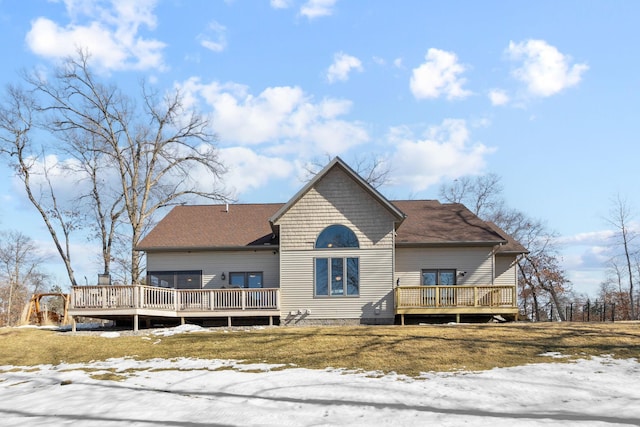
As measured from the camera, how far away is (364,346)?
15766mm

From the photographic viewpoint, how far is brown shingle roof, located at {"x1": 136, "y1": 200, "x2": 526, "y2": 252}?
2266 centimetres

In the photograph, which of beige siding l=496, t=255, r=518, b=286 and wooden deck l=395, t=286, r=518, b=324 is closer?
wooden deck l=395, t=286, r=518, b=324

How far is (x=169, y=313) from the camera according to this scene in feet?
69.2

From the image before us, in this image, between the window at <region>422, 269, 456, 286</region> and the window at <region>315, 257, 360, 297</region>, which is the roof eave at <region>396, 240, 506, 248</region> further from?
the window at <region>315, 257, 360, 297</region>

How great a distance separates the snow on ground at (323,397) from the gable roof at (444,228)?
907 centimetres

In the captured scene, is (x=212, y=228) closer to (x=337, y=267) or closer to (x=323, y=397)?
(x=337, y=267)

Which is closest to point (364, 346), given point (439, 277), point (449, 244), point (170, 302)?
point (439, 277)

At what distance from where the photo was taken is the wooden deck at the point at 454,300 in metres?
20.9

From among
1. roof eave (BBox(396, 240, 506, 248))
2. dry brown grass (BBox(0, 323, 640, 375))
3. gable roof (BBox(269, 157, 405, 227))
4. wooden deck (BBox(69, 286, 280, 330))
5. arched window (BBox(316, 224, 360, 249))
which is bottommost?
dry brown grass (BBox(0, 323, 640, 375))

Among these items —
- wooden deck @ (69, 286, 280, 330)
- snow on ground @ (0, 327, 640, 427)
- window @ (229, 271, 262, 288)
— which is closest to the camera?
snow on ground @ (0, 327, 640, 427)

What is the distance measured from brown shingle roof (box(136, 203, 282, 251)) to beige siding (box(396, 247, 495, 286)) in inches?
210

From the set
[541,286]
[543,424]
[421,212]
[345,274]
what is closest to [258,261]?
Result: [345,274]

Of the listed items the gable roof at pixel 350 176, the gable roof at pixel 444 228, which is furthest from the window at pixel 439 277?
the gable roof at pixel 350 176

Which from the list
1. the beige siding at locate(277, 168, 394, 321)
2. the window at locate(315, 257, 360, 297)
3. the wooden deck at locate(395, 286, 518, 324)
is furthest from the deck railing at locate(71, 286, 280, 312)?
the wooden deck at locate(395, 286, 518, 324)
